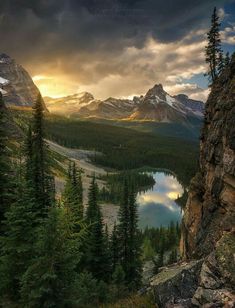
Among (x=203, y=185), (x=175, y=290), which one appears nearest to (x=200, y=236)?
(x=203, y=185)

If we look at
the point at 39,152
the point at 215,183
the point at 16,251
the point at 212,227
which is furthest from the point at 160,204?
the point at 16,251

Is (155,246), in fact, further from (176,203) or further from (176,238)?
(176,203)

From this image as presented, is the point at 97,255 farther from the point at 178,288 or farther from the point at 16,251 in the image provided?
the point at 178,288

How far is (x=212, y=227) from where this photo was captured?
23328 mm

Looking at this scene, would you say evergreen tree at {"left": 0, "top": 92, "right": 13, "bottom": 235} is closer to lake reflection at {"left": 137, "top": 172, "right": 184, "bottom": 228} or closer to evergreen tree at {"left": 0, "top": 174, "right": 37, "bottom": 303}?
evergreen tree at {"left": 0, "top": 174, "right": 37, "bottom": 303}

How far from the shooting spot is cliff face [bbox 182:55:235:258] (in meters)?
21.4

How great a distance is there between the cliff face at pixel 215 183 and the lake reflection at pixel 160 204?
247 feet

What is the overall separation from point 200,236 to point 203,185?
7848 millimetres

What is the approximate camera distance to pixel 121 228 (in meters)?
44.3

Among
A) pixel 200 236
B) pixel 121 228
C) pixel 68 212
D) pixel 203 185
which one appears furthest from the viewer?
pixel 121 228

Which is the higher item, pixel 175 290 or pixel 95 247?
pixel 175 290

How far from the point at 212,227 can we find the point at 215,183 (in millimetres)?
3736

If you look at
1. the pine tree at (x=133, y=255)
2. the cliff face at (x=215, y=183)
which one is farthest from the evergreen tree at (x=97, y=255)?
the cliff face at (x=215, y=183)

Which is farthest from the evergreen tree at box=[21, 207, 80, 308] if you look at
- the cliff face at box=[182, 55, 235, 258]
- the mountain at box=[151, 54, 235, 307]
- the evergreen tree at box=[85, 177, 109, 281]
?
the evergreen tree at box=[85, 177, 109, 281]
